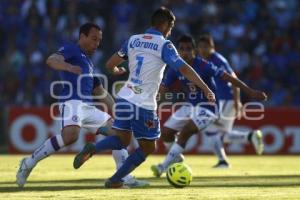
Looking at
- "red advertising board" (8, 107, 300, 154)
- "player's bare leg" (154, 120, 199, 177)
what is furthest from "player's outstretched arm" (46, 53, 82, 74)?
"red advertising board" (8, 107, 300, 154)

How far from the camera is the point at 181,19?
25.5 m

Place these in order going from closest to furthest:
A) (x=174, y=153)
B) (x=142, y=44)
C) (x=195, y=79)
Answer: (x=195, y=79), (x=142, y=44), (x=174, y=153)

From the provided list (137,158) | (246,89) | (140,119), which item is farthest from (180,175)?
(246,89)

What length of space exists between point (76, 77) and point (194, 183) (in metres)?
2.43

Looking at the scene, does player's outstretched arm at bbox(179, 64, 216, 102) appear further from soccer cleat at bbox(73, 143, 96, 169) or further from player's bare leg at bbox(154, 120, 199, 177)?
player's bare leg at bbox(154, 120, 199, 177)

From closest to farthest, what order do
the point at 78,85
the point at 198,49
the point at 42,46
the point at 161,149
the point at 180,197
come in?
the point at 180,197 < the point at 78,85 < the point at 198,49 < the point at 161,149 < the point at 42,46

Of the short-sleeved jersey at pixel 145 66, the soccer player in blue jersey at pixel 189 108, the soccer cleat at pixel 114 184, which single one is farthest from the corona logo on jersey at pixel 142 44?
the soccer player in blue jersey at pixel 189 108

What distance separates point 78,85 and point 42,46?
42.9 ft

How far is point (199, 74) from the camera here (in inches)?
583

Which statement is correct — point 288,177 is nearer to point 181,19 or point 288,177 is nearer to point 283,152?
point 283,152

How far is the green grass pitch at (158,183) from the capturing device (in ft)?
34.9

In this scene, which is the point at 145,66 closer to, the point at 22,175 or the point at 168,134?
the point at 22,175

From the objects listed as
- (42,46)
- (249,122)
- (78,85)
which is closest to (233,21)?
(249,122)

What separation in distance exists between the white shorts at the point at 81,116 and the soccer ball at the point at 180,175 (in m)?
1.37
